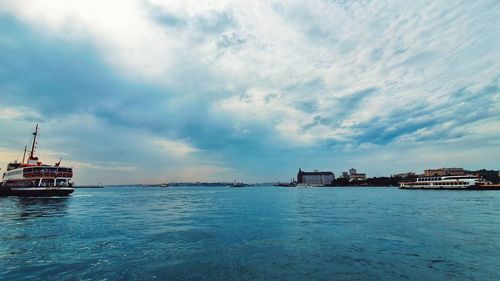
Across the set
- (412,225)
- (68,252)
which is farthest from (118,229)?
(412,225)

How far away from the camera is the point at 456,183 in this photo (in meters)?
153

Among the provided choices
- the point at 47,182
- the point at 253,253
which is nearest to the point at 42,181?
the point at 47,182

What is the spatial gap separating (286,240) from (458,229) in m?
21.0

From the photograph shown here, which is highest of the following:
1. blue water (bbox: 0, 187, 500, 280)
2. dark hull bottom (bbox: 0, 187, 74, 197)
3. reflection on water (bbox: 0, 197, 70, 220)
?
dark hull bottom (bbox: 0, 187, 74, 197)

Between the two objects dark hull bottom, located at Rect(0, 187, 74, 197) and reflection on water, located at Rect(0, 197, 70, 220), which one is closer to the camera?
reflection on water, located at Rect(0, 197, 70, 220)

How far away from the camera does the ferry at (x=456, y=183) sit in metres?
145

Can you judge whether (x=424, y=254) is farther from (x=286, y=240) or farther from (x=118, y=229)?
(x=118, y=229)

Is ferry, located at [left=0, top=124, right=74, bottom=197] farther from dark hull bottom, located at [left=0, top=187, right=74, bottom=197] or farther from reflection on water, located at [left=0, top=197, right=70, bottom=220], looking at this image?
reflection on water, located at [left=0, top=197, right=70, bottom=220]

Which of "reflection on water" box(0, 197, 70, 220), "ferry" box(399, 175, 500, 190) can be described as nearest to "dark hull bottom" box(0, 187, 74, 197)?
"reflection on water" box(0, 197, 70, 220)

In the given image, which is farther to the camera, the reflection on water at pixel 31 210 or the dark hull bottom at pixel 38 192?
the dark hull bottom at pixel 38 192

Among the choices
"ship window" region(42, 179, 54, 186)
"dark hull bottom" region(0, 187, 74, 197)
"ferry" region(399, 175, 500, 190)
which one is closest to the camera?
"dark hull bottom" region(0, 187, 74, 197)

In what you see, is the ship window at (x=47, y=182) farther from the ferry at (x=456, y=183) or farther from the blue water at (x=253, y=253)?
the ferry at (x=456, y=183)

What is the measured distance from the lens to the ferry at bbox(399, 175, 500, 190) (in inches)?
5690

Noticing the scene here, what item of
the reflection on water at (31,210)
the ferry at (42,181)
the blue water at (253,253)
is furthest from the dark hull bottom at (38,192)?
the blue water at (253,253)
